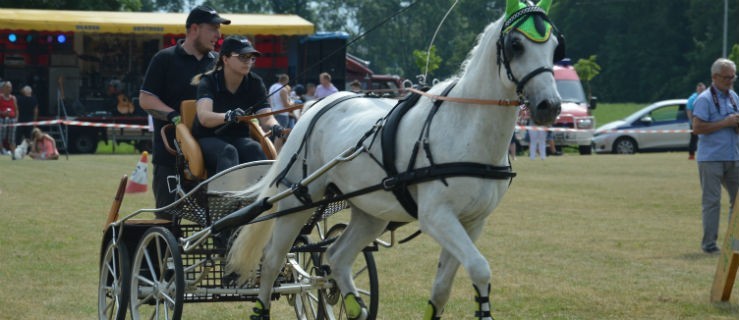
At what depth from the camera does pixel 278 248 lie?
7.27m

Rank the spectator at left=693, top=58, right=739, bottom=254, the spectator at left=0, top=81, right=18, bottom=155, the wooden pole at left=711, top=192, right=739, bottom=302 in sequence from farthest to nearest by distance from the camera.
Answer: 1. the spectator at left=0, top=81, right=18, bottom=155
2. the spectator at left=693, top=58, right=739, bottom=254
3. the wooden pole at left=711, top=192, right=739, bottom=302

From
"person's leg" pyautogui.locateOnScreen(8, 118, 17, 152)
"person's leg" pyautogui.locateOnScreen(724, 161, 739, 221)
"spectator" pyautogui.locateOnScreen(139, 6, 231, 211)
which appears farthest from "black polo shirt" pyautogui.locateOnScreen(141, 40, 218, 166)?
"person's leg" pyautogui.locateOnScreen(8, 118, 17, 152)

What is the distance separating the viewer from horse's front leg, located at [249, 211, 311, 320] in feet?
23.7

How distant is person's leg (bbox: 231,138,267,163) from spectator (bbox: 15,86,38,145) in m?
23.7

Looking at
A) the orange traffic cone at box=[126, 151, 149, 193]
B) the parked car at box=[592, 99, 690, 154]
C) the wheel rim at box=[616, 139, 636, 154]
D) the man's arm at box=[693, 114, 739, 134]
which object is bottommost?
the wheel rim at box=[616, 139, 636, 154]

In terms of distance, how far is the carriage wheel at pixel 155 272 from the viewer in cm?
702

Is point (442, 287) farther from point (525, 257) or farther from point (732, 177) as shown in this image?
point (732, 177)

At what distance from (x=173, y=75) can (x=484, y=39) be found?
2.95 m

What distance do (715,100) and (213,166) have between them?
6.30 metres

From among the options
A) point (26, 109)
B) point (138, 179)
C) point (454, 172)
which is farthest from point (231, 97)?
point (26, 109)

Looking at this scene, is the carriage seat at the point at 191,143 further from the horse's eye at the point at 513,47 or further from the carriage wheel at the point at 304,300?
the horse's eye at the point at 513,47

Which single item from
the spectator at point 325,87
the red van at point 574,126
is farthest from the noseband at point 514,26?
the red van at point 574,126

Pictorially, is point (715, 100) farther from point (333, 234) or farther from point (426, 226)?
point (426, 226)

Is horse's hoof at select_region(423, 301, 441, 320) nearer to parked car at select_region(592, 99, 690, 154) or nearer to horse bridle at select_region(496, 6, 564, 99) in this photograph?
horse bridle at select_region(496, 6, 564, 99)
